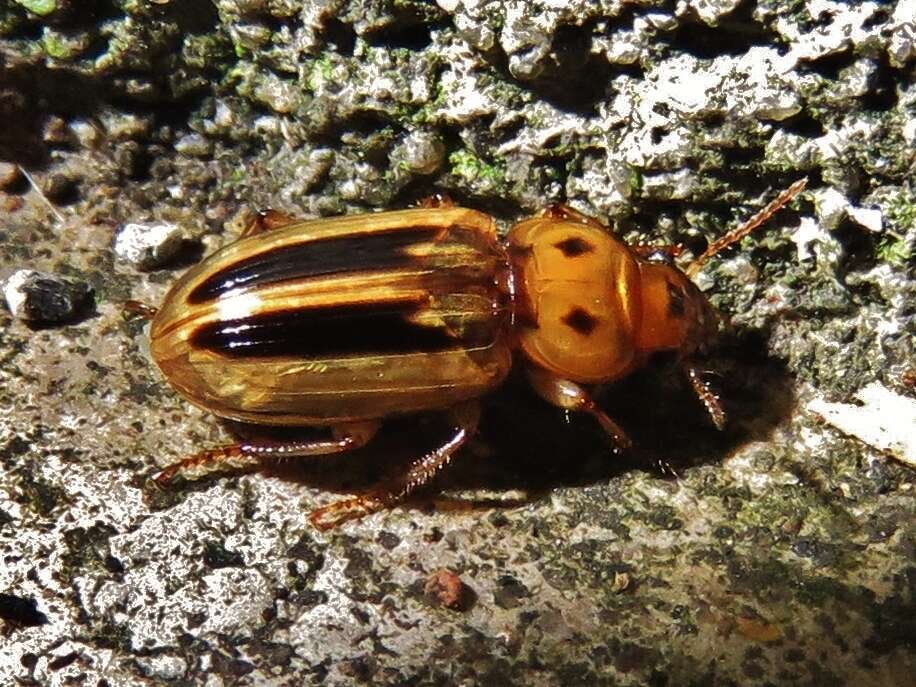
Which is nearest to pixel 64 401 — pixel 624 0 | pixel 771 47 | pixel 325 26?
pixel 325 26

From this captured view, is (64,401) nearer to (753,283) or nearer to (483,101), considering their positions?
Answer: (483,101)

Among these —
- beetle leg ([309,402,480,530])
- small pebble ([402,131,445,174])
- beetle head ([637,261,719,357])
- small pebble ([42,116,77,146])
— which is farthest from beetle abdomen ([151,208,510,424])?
small pebble ([42,116,77,146])

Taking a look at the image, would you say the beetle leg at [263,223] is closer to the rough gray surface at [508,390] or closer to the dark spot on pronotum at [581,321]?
the rough gray surface at [508,390]

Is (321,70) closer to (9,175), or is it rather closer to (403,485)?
(9,175)

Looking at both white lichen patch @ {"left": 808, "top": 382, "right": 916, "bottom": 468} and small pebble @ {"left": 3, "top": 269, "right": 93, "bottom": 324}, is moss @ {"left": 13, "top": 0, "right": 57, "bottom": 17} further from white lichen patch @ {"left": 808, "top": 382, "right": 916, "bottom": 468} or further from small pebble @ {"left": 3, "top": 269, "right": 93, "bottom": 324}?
white lichen patch @ {"left": 808, "top": 382, "right": 916, "bottom": 468}

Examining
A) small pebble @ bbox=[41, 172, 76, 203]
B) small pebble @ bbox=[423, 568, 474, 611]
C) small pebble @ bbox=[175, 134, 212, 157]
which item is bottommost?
small pebble @ bbox=[423, 568, 474, 611]

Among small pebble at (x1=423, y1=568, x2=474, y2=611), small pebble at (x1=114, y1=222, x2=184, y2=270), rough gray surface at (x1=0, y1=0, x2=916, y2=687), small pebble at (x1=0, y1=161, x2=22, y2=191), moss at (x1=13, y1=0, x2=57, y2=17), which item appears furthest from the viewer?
small pebble at (x1=0, y1=161, x2=22, y2=191)

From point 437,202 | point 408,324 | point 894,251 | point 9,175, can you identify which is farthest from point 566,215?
point 9,175
